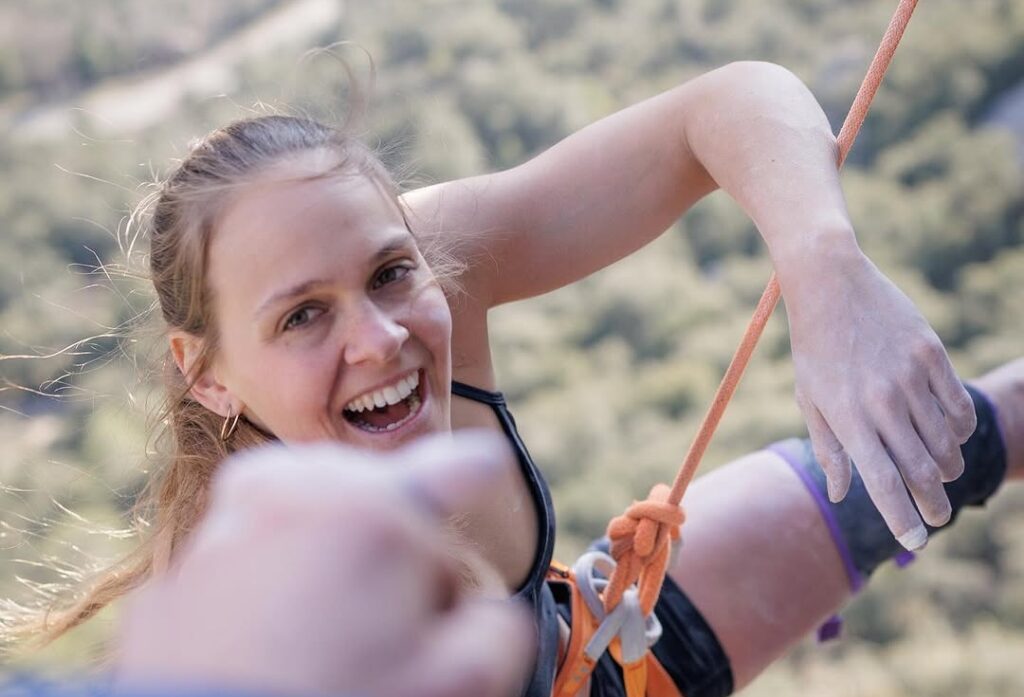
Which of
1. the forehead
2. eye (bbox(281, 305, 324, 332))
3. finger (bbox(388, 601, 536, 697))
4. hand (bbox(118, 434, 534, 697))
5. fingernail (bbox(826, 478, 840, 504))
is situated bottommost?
fingernail (bbox(826, 478, 840, 504))

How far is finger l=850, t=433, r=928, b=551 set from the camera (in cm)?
82

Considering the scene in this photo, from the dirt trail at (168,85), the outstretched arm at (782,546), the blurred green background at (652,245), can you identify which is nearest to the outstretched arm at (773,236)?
the outstretched arm at (782,546)

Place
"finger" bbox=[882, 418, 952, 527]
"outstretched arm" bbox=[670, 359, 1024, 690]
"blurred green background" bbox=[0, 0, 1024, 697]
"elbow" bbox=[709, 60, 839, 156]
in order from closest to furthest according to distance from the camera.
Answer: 1. "finger" bbox=[882, 418, 952, 527]
2. "elbow" bbox=[709, 60, 839, 156]
3. "outstretched arm" bbox=[670, 359, 1024, 690]
4. "blurred green background" bbox=[0, 0, 1024, 697]

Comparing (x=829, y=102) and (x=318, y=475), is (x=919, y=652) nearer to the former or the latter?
(x=318, y=475)

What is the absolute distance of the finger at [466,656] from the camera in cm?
34

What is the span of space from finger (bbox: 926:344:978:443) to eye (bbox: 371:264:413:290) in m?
0.42

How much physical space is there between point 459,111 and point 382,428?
7.23 metres

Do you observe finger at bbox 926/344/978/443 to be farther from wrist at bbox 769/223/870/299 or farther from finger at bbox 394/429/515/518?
finger at bbox 394/429/515/518

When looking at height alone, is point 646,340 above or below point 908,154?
below

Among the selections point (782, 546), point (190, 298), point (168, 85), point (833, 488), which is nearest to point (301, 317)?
point (190, 298)

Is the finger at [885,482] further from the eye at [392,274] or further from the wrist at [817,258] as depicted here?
the eye at [392,274]

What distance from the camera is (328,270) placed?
89 centimetres

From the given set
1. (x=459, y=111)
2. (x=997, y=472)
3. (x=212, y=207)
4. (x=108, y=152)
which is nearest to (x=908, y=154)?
(x=459, y=111)

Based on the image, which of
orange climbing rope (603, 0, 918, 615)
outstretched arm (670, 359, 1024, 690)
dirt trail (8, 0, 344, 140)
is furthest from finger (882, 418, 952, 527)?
dirt trail (8, 0, 344, 140)
